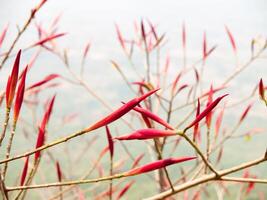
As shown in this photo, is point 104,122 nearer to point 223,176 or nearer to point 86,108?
point 223,176

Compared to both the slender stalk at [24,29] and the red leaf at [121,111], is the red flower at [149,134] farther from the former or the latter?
the slender stalk at [24,29]

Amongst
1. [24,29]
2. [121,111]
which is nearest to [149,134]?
[121,111]

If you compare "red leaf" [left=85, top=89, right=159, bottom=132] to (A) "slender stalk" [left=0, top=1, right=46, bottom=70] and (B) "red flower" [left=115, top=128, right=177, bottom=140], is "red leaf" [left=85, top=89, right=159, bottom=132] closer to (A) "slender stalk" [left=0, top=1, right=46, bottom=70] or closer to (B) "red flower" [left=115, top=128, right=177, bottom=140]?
(B) "red flower" [left=115, top=128, right=177, bottom=140]

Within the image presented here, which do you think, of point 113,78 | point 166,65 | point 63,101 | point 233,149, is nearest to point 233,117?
point 233,149

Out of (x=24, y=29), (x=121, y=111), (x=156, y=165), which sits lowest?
(x=156, y=165)

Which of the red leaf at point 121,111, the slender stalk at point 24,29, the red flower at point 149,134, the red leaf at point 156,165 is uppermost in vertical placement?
the slender stalk at point 24,29

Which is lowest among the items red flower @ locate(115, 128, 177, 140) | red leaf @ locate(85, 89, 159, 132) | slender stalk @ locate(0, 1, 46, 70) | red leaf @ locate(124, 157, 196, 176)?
red leaf @ locate(124, 157, 196, 176)

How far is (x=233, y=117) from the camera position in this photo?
103 m

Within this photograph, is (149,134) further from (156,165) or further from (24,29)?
(24,29)

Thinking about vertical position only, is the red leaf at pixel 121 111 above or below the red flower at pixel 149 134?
above

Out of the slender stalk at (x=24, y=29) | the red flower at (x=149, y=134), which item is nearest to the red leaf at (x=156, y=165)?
the red flower at (x=149, y=134)

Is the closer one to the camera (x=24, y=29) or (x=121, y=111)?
(x=121, y=111)

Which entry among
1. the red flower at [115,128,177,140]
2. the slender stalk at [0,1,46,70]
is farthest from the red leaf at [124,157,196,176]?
the slender stalk at [0,1,46,70]

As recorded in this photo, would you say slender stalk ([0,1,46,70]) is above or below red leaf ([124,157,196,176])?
above
